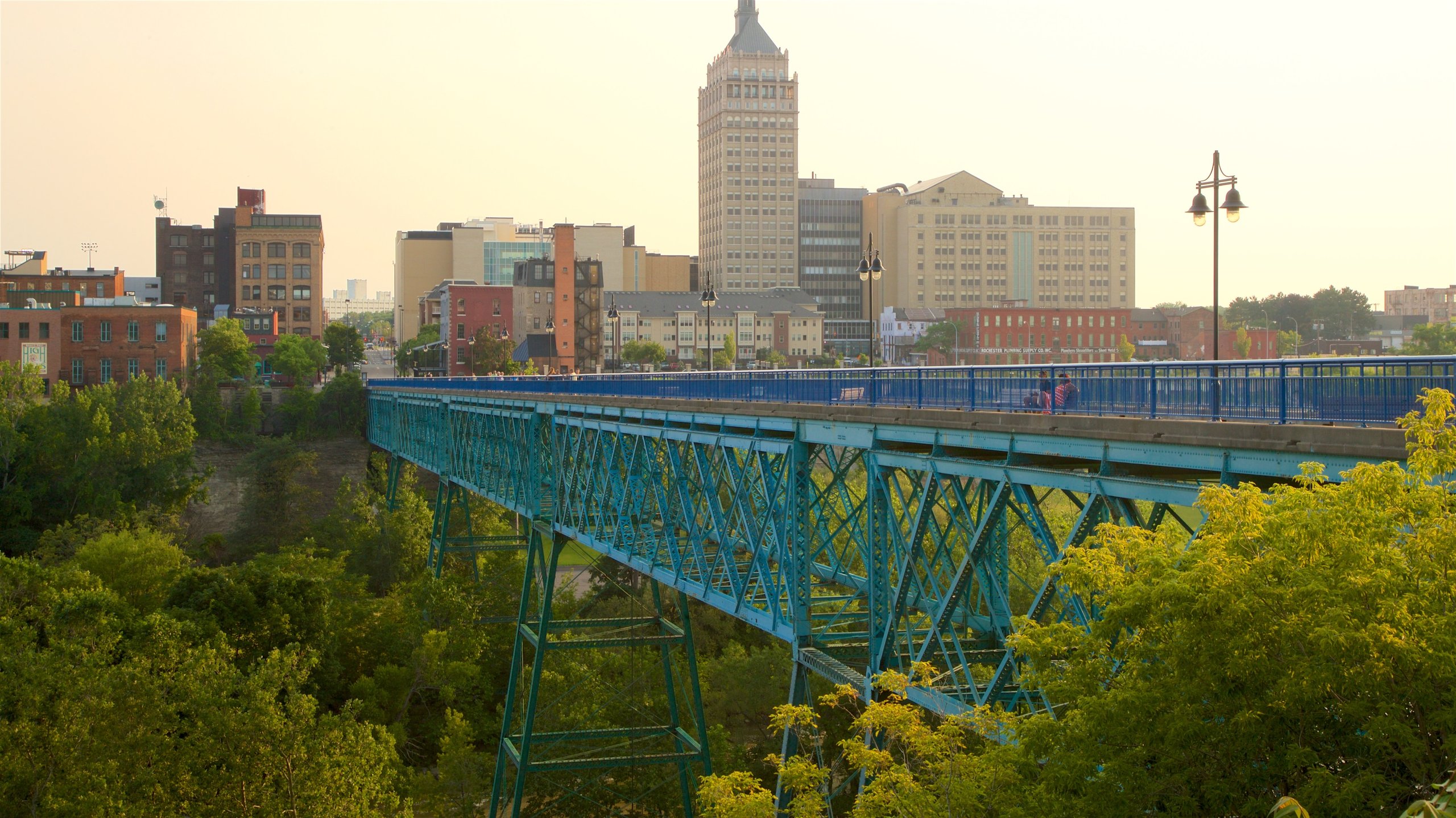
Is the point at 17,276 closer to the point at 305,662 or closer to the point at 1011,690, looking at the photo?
the point at 305,662

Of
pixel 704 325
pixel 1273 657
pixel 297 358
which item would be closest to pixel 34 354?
pixel 297 358

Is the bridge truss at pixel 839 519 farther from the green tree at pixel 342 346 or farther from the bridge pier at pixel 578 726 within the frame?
the green tree at pixel 342 346

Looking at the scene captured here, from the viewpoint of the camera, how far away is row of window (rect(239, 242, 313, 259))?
163 metres

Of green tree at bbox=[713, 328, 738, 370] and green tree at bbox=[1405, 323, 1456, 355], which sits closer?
green tree at bbox=[1405, 323, 1456, 355]

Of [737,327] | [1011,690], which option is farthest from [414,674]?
[737,327]

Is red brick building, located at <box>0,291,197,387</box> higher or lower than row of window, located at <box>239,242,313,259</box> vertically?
lower

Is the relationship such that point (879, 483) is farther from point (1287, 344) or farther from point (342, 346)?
point (1287, 344)

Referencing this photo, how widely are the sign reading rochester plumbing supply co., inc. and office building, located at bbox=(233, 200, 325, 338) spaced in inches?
2630

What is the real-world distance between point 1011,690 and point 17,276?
14888 centimetres

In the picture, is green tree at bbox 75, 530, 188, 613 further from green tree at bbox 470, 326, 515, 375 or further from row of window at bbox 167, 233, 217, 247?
row of window at bbox 167, 233, 217, 247

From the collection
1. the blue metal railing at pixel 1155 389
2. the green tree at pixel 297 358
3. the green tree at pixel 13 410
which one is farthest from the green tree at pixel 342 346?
the blue metal railing at pixel 1155 389

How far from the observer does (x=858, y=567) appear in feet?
123

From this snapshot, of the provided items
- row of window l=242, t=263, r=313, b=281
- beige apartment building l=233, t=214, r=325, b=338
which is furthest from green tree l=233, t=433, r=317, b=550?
row of window l=242, t=263, r=313, b=281

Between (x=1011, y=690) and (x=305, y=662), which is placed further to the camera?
(x=305, y=662)
